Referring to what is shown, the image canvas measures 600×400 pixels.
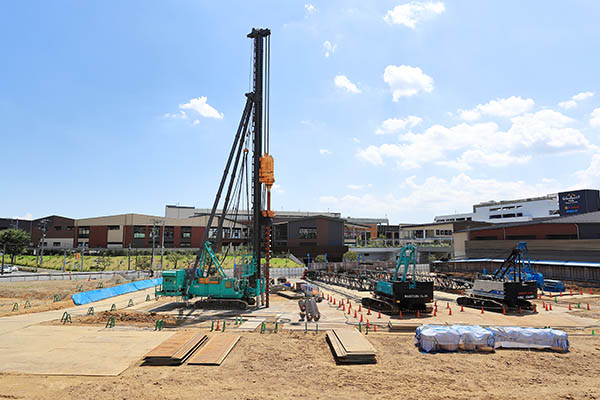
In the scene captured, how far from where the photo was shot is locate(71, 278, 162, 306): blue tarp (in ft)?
92.4

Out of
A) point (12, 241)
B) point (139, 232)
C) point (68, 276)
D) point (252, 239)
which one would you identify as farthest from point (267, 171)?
point (12, 241)

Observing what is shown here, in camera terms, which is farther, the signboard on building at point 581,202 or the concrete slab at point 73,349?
the signboard on building at point 581,202

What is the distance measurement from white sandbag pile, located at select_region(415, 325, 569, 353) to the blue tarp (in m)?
26.0

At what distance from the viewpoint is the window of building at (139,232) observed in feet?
241

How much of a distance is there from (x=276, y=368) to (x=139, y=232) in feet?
225

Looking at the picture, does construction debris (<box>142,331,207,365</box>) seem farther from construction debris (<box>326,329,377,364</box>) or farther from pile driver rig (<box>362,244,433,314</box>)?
pile driver rig (<box>362,244,433,314</box>)

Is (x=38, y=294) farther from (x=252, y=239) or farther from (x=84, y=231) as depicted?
(x=84, y=231)

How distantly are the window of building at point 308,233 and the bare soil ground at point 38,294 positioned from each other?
3559 centimetres

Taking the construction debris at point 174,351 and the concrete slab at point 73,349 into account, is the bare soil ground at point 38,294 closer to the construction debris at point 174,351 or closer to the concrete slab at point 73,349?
the concrete slab at point 73,349

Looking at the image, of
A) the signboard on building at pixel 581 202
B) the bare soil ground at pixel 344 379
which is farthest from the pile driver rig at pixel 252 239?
the signboard on building at pixel 581 202

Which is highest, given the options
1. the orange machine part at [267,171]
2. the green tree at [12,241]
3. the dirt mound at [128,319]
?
the orange machine part at [267,171]

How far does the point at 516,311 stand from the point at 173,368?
23090 mm

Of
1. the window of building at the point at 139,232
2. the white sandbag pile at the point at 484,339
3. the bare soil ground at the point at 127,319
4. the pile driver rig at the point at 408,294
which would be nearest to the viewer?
the white sandbag pile at the point at 484,339

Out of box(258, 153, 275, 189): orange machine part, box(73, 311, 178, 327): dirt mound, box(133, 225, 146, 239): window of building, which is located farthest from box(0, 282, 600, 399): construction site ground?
box(133, 225, 146, 239): window of building
